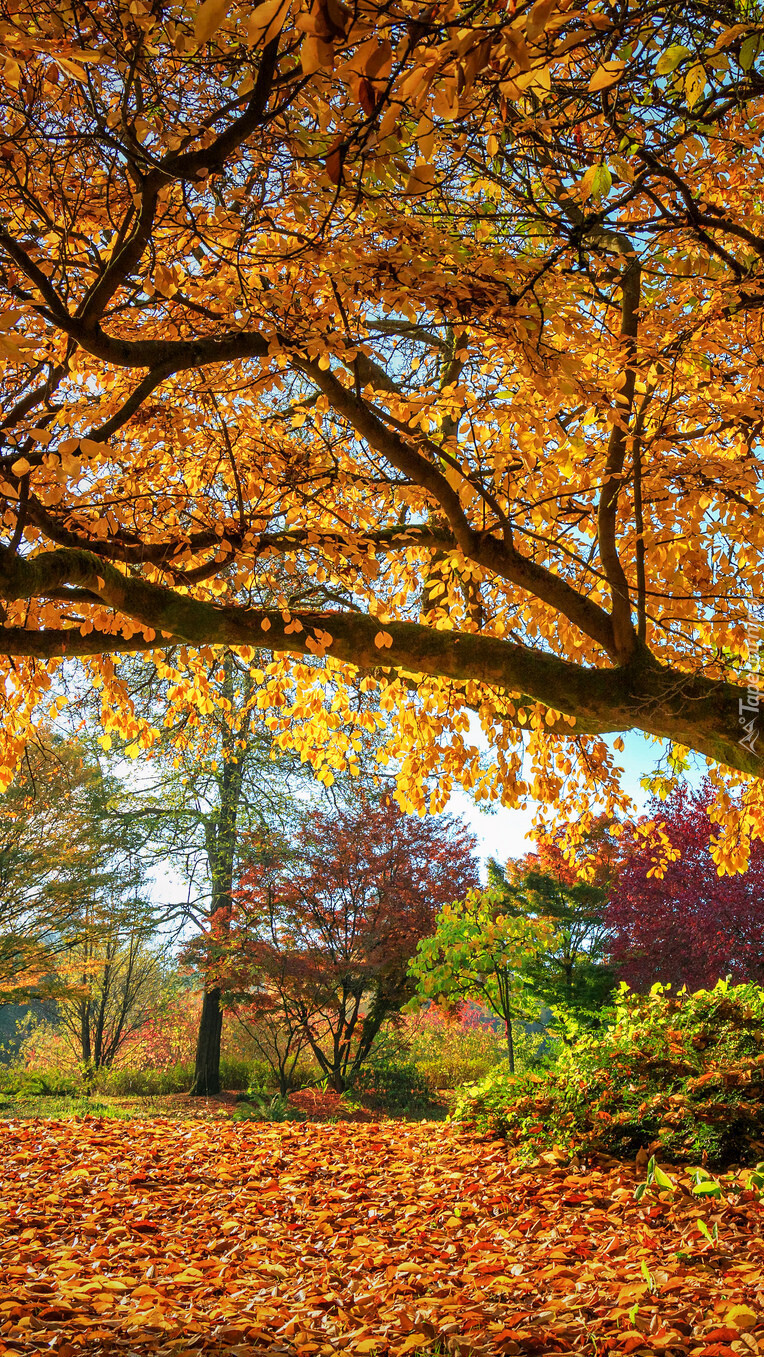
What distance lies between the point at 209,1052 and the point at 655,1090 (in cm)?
867

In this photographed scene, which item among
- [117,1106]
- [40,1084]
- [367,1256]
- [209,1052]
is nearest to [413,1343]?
[367,1256]

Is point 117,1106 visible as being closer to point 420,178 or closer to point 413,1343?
point 413,1343

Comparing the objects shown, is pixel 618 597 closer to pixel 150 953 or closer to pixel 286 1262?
pixel 286 1262

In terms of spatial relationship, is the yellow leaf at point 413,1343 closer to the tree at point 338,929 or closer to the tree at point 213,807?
the tree at point 338,929

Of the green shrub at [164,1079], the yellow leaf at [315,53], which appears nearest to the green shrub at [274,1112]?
the green shrub at [164,1079]

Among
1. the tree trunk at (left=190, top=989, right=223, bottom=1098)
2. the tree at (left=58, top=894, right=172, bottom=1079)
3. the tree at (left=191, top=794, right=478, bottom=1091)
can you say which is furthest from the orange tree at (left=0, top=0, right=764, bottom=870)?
the tree trunk at (left=190, top=989, right=223, bottom=1098)

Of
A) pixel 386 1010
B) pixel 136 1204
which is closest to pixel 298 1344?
pixel 136 1204

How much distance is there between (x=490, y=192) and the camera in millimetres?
4047

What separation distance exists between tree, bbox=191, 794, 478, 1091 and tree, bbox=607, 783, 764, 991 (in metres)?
2.19

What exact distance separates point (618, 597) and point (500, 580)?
196cm

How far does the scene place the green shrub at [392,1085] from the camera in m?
9.62

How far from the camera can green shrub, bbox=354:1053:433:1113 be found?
9625 mm

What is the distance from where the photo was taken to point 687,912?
1023 centimetres

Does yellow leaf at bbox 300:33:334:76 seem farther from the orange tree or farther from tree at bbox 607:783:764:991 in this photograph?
tree at bbox 607:783:764:991
